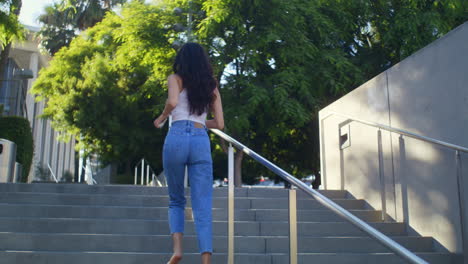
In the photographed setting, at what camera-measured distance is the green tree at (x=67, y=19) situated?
2444cm

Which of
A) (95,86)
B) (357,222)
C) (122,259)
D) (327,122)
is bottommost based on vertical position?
(122,259)

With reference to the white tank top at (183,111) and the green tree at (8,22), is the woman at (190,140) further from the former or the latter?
the green tree at (8,22)

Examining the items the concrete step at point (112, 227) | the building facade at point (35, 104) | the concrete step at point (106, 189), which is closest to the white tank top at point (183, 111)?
the concrete step at point (112, 227)

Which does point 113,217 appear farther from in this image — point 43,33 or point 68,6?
point 43,33

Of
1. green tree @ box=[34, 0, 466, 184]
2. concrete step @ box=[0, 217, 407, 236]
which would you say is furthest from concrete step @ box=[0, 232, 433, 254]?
green tree @ box=[34, 0, 466, 184]

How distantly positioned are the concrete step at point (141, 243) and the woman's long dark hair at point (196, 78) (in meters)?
1.79

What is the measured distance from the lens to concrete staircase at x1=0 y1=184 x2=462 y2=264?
4.36 m

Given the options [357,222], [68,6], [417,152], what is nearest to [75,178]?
[68,6]

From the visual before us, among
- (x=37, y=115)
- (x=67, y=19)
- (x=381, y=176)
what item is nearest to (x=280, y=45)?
(x=381, y=176)

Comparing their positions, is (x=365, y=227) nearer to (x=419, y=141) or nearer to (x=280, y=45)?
(x=419, y=141)

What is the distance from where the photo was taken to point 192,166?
→ 10.9 ft

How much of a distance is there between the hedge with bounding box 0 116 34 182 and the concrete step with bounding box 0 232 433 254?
7.00 meters

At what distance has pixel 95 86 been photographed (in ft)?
62.5

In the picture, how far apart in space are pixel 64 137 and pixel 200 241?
18704 mm
